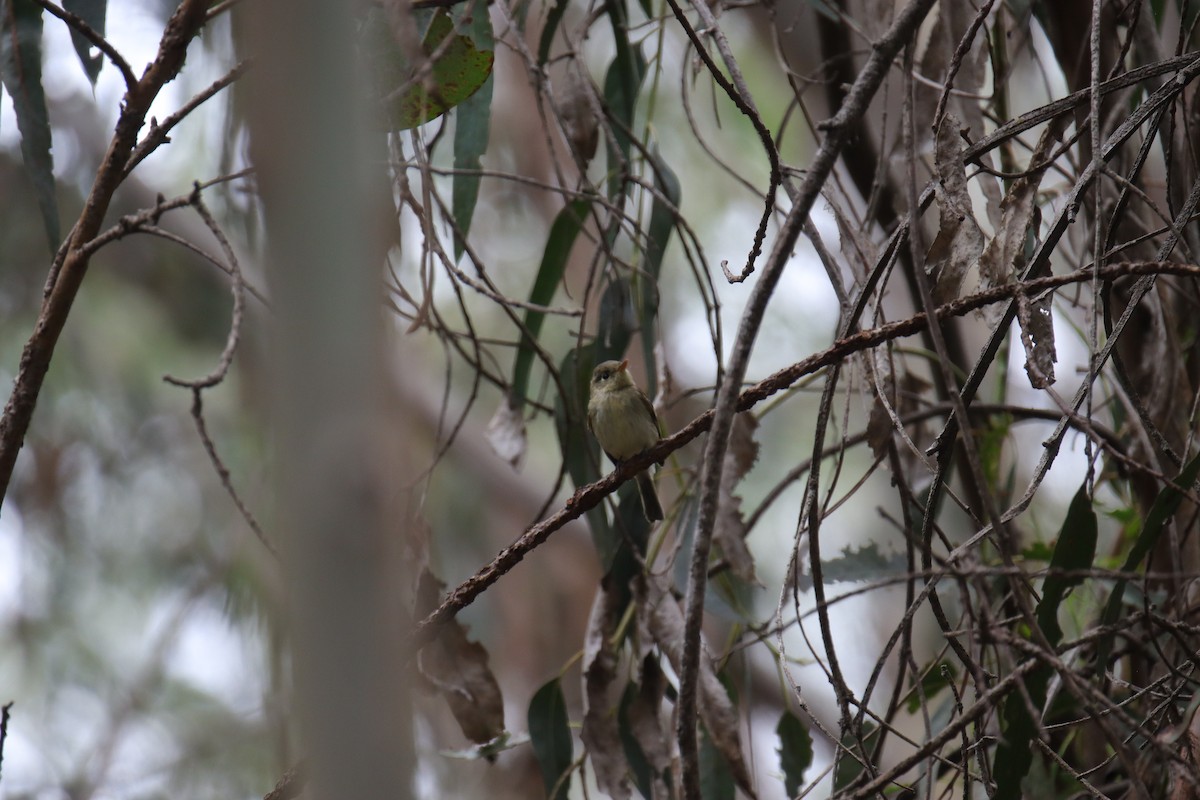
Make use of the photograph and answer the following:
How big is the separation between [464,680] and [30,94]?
196 cm

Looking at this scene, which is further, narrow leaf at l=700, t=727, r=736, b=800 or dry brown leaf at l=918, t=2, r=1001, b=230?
narrow leaf at l=700, t=727, r=736, b=800

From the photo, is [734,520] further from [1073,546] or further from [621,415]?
[621,415]

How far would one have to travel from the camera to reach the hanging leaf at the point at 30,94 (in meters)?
2.99

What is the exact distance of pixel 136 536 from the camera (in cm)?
939

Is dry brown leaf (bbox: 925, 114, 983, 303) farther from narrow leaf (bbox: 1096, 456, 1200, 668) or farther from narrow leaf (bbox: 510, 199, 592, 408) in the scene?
narrow leaf (bbox: 510, 199, 592, 408)

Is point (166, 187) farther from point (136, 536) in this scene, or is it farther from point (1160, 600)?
point (1160, 600)

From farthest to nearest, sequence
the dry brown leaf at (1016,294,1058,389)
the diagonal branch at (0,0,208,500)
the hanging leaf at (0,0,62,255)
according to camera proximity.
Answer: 1. the hanging leaf at (0,0,62,255)
2. the diagonal branch at (0,0,208,500)
3. the dry brown leaf at (1016,294,1058,389)

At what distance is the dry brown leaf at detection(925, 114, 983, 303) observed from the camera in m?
2.19

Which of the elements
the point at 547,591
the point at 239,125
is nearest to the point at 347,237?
the point at 239,125

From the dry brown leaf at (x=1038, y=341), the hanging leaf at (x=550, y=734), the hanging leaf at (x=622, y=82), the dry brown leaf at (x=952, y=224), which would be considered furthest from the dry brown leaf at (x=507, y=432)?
the dry brown leaf at (x=1038, y=341)

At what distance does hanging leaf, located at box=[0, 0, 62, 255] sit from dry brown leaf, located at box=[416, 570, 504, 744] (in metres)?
1.43

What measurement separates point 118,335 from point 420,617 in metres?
7.52

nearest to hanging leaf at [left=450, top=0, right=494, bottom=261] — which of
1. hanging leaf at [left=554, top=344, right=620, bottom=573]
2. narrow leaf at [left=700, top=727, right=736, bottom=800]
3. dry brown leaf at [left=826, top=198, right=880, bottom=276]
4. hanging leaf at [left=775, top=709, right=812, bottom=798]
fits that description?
hanging leaf at [left=554, top=344, right=620, bottom=573]

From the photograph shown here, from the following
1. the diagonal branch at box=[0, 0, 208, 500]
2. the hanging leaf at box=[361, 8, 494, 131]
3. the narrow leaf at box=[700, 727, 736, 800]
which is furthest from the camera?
the narrow leaf at box=[700, 727, 736, 800]
